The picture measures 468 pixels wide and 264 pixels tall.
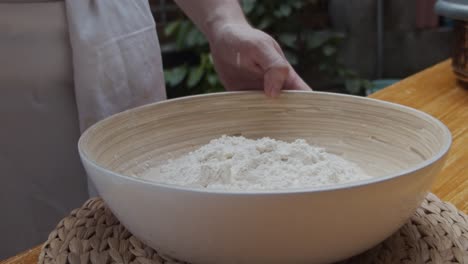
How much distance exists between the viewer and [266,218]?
46 centimetres

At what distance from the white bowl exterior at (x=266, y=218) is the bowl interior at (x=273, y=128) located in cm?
13

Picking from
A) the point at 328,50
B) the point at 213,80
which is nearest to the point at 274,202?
the point at 213,80

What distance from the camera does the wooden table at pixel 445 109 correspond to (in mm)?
795

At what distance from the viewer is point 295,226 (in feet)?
1.53

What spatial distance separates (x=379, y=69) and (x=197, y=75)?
1.25 meters

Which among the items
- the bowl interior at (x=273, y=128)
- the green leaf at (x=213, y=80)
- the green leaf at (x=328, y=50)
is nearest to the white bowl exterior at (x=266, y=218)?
the bowl interior at (x=273, y=128)

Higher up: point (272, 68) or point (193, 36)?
point (272, 68)

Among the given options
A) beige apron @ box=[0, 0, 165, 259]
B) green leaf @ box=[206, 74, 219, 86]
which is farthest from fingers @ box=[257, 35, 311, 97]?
green leaf @ box=[206, 74, 219, 86]

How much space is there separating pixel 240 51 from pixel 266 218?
45cm

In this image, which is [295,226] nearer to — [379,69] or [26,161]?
[26,161]

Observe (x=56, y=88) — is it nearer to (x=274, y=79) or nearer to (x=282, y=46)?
(x=274, y=79)

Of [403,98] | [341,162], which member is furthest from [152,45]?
[403,98]

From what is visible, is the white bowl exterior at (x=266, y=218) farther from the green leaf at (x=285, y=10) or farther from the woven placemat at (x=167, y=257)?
the green leaf at (x=285, y=10)

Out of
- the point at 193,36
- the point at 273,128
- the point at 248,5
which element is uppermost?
the point at 273,128
